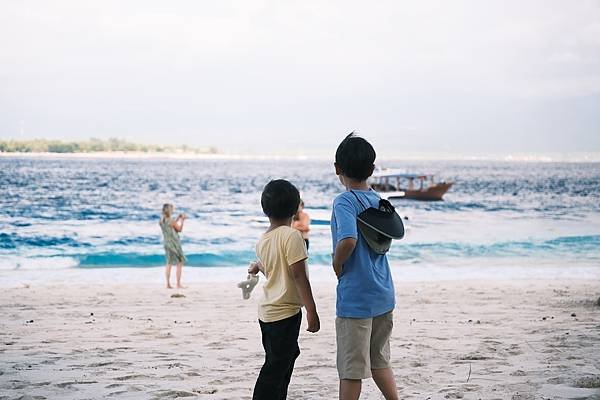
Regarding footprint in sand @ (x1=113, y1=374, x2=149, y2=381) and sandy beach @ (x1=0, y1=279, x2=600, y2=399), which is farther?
footprint in sand @ (x1=113, y1=374, x2=149, y2=381)

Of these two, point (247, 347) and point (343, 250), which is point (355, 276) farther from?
point (247, 347)

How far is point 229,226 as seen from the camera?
78.7 ft

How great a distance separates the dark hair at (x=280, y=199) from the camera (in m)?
3.27

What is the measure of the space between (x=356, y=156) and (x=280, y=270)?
617 millimetres

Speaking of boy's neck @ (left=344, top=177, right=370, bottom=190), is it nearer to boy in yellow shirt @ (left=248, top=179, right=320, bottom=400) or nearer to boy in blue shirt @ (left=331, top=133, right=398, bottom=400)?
boy in blue shirt @ (left=331, top=133, right=398, bottom=400)

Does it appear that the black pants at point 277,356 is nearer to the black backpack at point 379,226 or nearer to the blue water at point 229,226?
the black backpack at point 379,226

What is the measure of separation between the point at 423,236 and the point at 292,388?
18.4 metres

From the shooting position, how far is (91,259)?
16.0 metres

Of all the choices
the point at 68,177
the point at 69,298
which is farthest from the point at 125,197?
the point at 69,298

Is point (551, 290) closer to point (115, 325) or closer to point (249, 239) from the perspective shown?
point (115, 325)

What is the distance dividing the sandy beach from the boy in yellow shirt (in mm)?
910

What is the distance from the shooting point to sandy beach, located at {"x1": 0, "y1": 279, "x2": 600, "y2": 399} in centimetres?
430

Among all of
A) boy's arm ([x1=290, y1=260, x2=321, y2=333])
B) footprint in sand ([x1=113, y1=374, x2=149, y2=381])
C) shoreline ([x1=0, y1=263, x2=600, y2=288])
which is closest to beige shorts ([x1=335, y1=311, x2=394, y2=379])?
boy's arm ([x1=290, y1=260, x2=321, y2=333])

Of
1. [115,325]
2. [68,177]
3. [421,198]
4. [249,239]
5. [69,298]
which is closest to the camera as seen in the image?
[115,325]
